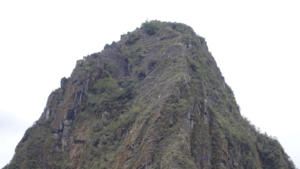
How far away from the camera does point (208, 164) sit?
149ft

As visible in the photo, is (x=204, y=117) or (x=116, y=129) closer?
(x=204, y=117)

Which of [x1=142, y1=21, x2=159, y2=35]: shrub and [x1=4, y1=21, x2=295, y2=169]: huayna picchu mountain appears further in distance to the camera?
[x1=142, y1=21, x2=159, y2=35]: shrub

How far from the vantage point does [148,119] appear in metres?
48.3

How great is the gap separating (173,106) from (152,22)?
118 feet

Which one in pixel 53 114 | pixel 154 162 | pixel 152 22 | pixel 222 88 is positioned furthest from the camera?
pixel 152 22

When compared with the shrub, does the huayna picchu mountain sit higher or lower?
lower

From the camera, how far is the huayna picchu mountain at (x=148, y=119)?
4588 centimetres

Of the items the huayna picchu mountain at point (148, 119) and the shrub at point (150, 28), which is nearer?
the huayna picchu mountain at point (148, 119)

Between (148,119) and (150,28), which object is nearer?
(148,119)

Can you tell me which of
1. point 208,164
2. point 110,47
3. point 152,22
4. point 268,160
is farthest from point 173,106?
point 152,22

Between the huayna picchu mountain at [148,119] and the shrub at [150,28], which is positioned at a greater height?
the shrub at [150,28]

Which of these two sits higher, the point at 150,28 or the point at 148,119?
the point at 150,28

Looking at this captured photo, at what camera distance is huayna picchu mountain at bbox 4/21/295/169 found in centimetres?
4588

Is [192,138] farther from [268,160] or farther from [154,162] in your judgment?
[268,160]
